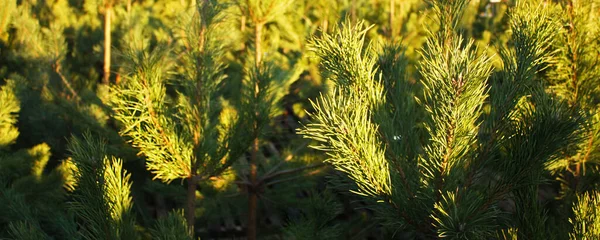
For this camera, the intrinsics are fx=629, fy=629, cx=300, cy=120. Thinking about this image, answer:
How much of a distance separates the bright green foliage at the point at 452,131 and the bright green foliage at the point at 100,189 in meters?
0.50

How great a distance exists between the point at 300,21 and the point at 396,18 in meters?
0.74

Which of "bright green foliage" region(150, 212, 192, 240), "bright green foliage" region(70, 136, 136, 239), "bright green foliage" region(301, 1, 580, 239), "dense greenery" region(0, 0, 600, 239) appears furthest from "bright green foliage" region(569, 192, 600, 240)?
"bright green foliage" region(70, 136, 136, 239)

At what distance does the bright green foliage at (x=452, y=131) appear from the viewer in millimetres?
1387

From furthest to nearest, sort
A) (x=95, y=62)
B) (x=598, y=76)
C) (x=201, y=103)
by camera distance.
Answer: (x=95, y=62) → (x=201, y=103) → (x=598, y=76)

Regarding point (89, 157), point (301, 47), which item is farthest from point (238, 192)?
point (301, 47)

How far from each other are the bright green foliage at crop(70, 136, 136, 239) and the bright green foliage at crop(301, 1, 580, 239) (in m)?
0.50

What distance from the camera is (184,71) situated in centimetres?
213

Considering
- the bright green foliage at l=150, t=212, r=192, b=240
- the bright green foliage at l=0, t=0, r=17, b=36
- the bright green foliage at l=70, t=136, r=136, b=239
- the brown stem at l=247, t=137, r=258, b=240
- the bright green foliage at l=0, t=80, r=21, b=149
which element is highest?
the bright green foliage at l=0, t=0, r=17, b=36

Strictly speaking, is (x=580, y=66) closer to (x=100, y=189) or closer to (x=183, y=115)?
(x=183, y=115)

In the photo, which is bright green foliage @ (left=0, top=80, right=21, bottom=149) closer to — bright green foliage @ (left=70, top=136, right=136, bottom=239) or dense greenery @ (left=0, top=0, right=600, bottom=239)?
dense greenery @ (left=0, top=0, right=600, bottom=239)

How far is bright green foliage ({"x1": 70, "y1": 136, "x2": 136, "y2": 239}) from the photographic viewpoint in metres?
1.50

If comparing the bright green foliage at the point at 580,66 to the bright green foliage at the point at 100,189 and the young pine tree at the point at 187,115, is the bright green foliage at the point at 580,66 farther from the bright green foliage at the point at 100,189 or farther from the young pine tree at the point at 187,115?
the bright green foliage at the point at 100,189

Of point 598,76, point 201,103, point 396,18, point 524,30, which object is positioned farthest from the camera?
point 396,18

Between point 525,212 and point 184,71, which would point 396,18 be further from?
point 525,212
